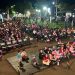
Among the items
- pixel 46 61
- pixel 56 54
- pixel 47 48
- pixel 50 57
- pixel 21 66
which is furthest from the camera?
pixel 47 48

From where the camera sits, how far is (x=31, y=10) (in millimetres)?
62531

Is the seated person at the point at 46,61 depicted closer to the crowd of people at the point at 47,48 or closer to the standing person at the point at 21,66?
the crowd of people at the point at 47,48

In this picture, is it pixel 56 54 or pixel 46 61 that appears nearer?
pixel 46 61

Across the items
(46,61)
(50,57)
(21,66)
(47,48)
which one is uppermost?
(47,48)

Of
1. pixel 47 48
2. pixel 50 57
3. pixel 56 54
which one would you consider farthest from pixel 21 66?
pixel 47 48

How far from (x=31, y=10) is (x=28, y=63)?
149ft

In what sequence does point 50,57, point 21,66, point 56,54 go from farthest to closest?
point 56,54 → point 50,57 → point 21,66

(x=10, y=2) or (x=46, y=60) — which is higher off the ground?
(x=10, y=2)

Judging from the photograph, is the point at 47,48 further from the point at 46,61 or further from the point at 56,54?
the point at 46,61

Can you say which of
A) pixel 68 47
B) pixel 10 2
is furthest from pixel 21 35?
pixel 10 2

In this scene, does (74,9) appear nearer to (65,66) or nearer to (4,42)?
(4,42)

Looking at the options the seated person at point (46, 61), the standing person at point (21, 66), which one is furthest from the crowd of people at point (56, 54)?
the standing person at point (21, 66)

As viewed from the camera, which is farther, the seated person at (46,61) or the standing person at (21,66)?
the seated person at (46,61)

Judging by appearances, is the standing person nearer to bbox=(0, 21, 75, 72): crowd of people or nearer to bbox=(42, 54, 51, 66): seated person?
bbox=(0, 21, 75, 72): crowd of people
